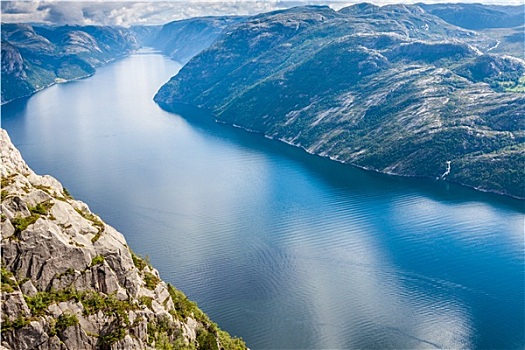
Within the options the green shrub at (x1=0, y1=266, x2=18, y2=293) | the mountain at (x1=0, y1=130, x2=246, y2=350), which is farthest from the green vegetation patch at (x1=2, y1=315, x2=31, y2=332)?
the green shrub at (x1=0, y1=266, x2=18, y2=293)

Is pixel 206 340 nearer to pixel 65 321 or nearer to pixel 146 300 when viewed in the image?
pixel 146 300

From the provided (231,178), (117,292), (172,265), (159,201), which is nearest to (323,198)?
(231,178)

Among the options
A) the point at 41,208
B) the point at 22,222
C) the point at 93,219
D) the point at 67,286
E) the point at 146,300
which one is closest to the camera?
the point at 22,222

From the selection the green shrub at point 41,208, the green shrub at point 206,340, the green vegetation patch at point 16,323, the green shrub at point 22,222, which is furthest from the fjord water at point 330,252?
the green shrub at point 22,222

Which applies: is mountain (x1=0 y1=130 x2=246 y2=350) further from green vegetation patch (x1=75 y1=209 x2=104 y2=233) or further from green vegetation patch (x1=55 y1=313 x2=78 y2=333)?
green vegetation patch (x1=75 y1=209 x2=104 y2=233)

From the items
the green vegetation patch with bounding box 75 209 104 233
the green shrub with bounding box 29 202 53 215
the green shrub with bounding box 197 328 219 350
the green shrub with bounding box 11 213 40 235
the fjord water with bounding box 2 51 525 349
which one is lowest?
the fjord water with bounding box 2 51 525 349

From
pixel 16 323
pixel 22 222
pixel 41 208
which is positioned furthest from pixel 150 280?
pixel 16 323

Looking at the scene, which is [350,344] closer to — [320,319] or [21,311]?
[320,319]
